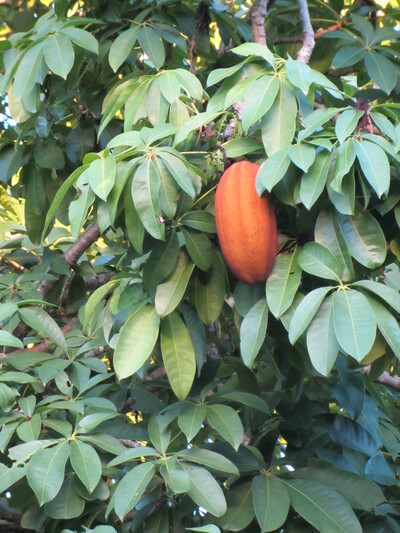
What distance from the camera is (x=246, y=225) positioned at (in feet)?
4.46

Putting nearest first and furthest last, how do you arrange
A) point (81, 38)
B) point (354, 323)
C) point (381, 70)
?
point (354, 323) → point (81, 38) → point (381, 70)

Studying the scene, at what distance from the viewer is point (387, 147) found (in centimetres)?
137

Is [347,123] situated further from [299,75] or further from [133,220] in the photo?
[133,220]

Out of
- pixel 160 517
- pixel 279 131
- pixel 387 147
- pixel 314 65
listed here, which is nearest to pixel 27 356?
pixel 160 517

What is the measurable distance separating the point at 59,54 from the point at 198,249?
67 centimetres

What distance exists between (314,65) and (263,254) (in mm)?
1196

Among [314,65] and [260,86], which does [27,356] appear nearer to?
[260,86]

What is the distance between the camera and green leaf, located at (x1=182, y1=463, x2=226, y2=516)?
57.6 inches

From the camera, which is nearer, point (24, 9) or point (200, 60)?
point (200, 60)

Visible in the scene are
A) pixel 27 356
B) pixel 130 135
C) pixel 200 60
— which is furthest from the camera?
pixel 200 60

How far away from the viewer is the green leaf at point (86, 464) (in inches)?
60.9

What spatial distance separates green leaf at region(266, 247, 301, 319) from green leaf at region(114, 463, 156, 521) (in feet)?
1.13

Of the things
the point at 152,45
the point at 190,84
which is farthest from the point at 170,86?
the point at 152,45

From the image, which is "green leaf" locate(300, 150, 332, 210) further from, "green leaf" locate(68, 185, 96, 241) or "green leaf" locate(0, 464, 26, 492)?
"green leaf" locate(0, 464, 26, 492)
